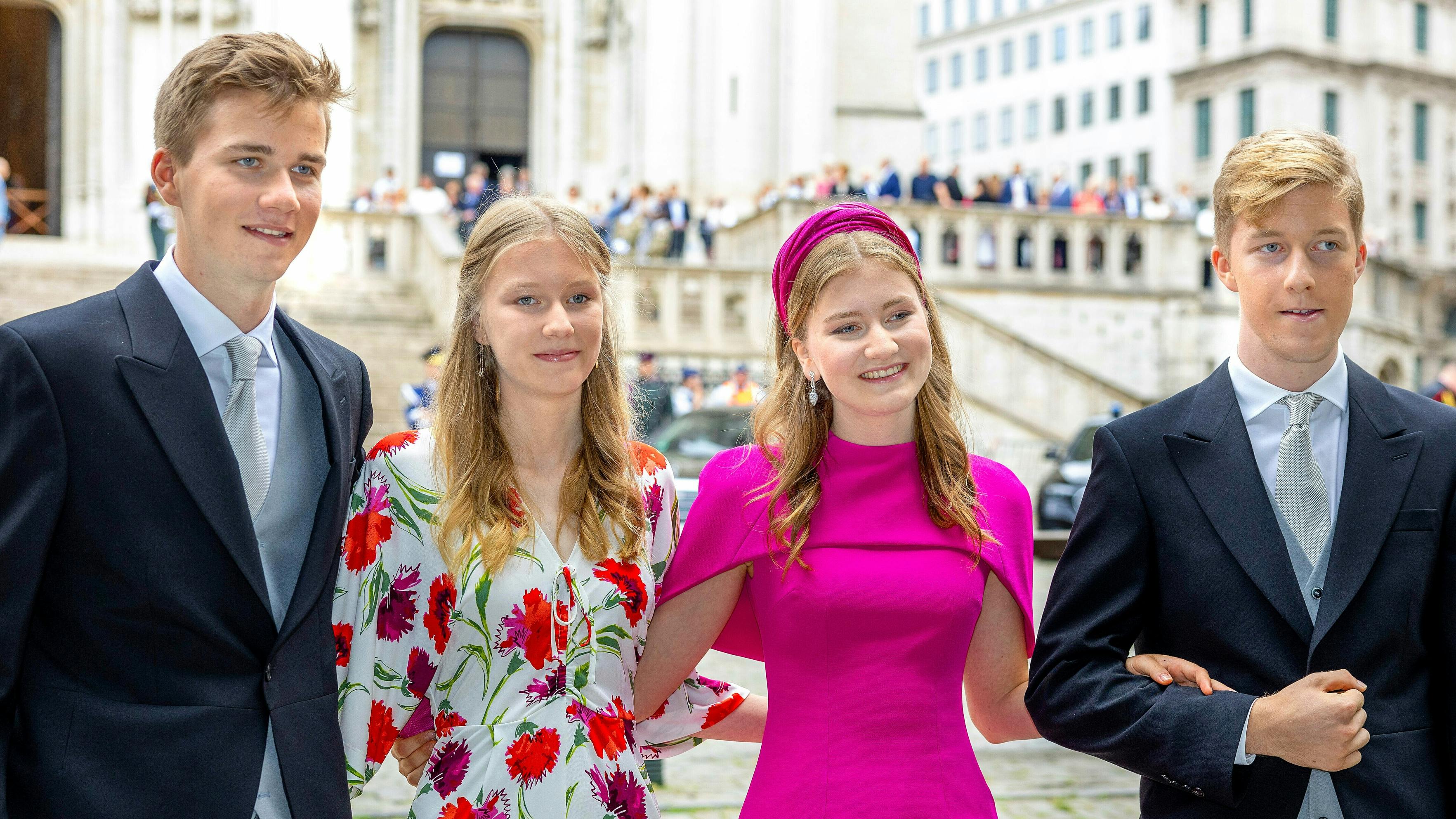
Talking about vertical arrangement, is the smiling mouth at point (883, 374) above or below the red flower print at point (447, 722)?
above

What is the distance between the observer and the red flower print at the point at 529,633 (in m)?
3.02

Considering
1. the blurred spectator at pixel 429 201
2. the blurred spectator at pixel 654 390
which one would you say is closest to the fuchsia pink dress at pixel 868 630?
the blurred spectator at pixel 654 390

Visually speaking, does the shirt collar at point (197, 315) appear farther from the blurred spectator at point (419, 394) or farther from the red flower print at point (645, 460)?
the blurred spectator at point (419, 394)

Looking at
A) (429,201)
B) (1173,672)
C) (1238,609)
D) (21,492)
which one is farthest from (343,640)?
(429,201)

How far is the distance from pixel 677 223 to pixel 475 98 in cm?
784

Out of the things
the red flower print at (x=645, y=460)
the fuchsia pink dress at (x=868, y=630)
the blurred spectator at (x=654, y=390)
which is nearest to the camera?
the fuchsia pink dress at (x=868, y=630)

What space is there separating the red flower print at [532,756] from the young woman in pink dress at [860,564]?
0.30 meters

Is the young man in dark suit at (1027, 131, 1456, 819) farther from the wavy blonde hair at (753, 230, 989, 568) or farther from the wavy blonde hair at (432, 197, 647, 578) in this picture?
the wavy blonde hair at (432, 197, 647, 578)

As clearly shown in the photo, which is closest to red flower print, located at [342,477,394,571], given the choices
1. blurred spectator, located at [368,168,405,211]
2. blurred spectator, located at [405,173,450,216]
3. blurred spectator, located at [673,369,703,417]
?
blurred spectator, located at [673,369,703,417]

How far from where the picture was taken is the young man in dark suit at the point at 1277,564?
2.69m

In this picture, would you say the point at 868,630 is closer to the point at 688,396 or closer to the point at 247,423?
the point at 247,423

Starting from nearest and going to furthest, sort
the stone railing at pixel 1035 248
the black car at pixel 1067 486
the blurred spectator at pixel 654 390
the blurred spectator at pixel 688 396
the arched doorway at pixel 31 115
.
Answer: the black car at pixel 1067 486
the blurred spectator at pixel 654 390
the blurred spectator at pixel 688 396
the stone railing at pixel 1035 248
the arched doorway at pixel 31 115

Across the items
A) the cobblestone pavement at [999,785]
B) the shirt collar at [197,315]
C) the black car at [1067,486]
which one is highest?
the shirt collar at [197,315]

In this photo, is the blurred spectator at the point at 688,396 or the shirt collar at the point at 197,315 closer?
the shirt collar at the point at 197,315
